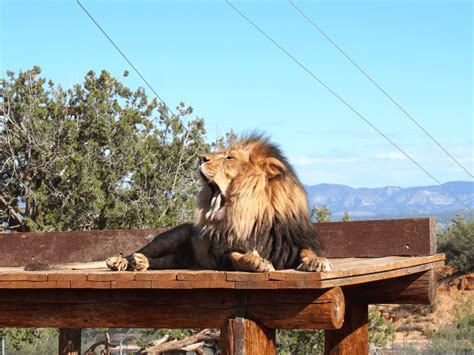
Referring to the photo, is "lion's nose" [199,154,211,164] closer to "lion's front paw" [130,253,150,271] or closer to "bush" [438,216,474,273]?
"lion's front paw" [130,253,150,271]

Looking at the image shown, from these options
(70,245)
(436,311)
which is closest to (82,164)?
(70,245)

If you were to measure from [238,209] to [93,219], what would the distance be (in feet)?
36.8

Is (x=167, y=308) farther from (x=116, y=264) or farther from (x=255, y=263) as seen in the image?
(x=116, y=264)

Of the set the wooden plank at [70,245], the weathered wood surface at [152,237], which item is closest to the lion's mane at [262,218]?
the weathered wood surface at [152,237]

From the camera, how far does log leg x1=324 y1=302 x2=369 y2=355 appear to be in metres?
5.78

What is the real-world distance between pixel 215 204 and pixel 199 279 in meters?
0.91

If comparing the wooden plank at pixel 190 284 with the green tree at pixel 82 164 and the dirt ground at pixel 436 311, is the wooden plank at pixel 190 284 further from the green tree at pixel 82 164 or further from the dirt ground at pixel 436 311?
the dirt ground at pixel 436 311

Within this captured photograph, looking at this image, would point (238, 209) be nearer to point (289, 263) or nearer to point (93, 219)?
point (289, 263)

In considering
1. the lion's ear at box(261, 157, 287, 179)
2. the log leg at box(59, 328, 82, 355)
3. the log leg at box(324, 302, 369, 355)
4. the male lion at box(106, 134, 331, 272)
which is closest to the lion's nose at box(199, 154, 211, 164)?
the male lion at box(106, 134, 331, 272)

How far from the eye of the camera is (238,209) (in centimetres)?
468

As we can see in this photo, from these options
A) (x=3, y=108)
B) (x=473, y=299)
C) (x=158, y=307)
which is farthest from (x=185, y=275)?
(x=473, y=299)

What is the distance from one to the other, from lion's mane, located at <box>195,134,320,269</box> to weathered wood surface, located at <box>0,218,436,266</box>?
38.9 inches

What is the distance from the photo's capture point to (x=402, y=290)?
221 inches

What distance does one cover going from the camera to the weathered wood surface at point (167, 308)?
392cm
